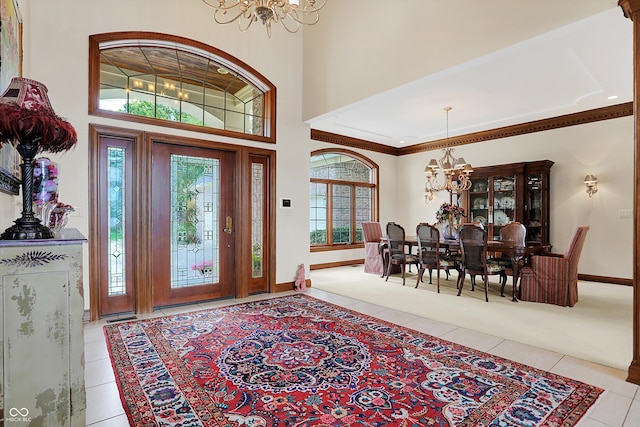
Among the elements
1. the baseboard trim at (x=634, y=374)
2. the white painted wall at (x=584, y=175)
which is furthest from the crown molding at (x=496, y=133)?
the baseboard trim at (x=634, y=374)

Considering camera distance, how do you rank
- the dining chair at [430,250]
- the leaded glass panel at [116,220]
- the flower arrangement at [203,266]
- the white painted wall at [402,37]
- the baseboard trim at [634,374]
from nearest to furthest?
the baseboard trim at [634,374], the white painted wall at [402,37], the leaded glass panel at [116,220], the flower arrangement at [203,266], the dining chair at [430,250]

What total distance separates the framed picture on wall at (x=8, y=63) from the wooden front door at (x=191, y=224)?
5.88 ft

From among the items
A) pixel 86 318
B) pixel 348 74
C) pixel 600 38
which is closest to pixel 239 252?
pixel 86 318

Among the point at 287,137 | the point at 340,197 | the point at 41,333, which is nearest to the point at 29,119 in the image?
the point at 41,333

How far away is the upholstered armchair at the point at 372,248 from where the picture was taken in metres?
6.65

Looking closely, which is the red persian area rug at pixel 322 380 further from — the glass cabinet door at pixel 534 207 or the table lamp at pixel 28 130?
the glass cabinet door at pixel 534 207

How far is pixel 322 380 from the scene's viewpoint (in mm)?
2348

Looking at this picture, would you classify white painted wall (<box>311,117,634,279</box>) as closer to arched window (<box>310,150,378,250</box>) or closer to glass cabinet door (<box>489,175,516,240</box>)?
glass cabinet door (<box>489,175,516,240</box>)

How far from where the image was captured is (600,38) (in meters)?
3.64

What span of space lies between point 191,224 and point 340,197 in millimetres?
4441

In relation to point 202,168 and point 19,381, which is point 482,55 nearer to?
point 202,168

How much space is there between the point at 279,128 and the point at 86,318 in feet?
11.6

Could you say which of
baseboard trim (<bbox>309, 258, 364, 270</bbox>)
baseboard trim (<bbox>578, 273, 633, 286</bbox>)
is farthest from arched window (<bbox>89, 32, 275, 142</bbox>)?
baseboard trim (<bbox>578, 273, 633, 286</bbox>)

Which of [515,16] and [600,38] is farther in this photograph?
[600,38]
